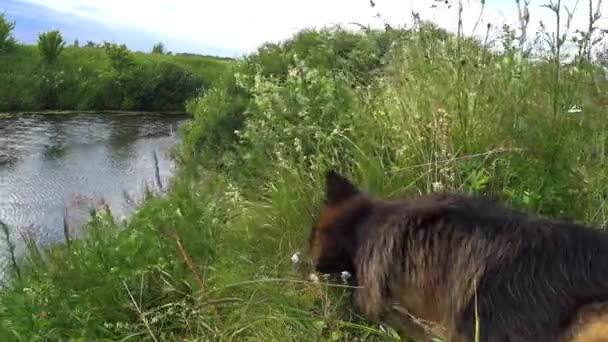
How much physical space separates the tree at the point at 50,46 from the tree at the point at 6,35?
1337 millimetres

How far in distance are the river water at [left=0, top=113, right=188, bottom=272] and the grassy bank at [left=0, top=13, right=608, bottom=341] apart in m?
1.48

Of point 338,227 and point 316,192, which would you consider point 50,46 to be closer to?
point 316,192

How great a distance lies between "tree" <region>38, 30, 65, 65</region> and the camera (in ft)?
89.2

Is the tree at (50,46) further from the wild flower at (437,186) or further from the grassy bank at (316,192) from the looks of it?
the wild flower at (437,186)

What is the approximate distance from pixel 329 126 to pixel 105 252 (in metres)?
1.69

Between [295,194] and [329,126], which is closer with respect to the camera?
[295,194]

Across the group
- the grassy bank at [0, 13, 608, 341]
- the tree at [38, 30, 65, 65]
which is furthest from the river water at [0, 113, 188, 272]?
the tree at [38, 30, 65, 65]

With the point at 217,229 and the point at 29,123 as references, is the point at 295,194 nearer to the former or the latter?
the point at 217,229

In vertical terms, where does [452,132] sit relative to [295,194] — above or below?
above

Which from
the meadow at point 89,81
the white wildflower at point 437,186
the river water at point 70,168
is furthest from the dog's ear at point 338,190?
the meadow at point 89,81

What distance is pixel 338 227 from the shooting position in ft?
8.82

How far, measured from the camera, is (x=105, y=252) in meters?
4.27

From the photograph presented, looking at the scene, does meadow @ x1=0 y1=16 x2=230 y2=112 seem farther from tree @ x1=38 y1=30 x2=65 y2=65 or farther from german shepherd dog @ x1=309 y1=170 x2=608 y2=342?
german shepherd dog @ x1=309 y1=170 x2=608 y2=342

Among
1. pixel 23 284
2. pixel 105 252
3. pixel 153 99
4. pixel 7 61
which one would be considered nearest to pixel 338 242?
pixel 105 252
